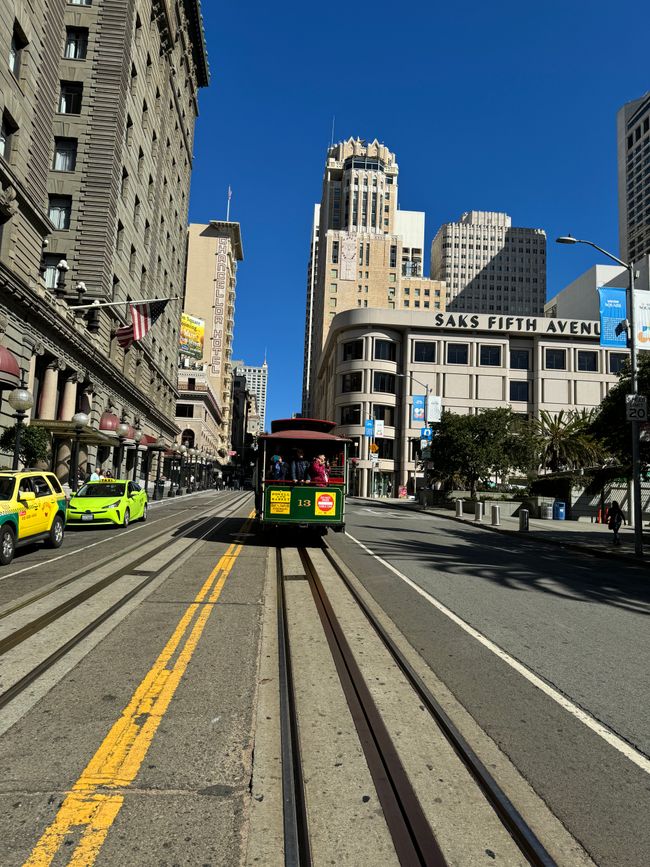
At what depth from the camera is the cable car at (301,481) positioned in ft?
51.4

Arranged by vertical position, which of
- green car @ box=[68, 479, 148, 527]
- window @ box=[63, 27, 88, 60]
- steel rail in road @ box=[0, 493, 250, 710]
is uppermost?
window @ box=[63, 27, 88, 60]

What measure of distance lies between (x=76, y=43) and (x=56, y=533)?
3995 cm

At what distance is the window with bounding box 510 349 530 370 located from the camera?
80.6 metres

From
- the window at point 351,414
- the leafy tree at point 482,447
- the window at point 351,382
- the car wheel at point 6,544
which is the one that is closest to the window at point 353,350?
the window at point 351,382

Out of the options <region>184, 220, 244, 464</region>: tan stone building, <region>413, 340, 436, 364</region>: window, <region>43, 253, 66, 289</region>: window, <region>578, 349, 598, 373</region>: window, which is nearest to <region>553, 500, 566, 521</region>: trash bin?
<region>43, 253, 66, 289</region>: window

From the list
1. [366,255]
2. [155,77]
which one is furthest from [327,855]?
[366,255]

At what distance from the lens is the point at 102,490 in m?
20.9

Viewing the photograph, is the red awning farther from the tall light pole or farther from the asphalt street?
the tall light pole

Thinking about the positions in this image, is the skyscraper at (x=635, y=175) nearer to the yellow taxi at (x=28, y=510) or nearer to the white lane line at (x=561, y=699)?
the yellow taxi at (x=28, y=510)

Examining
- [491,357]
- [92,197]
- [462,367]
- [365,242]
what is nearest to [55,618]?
[92,197]

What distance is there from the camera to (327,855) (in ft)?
9.73

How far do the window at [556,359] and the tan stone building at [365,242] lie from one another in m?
41.8

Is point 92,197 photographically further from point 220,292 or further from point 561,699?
point 220,292

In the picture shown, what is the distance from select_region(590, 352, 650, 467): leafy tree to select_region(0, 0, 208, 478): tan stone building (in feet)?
71.7
